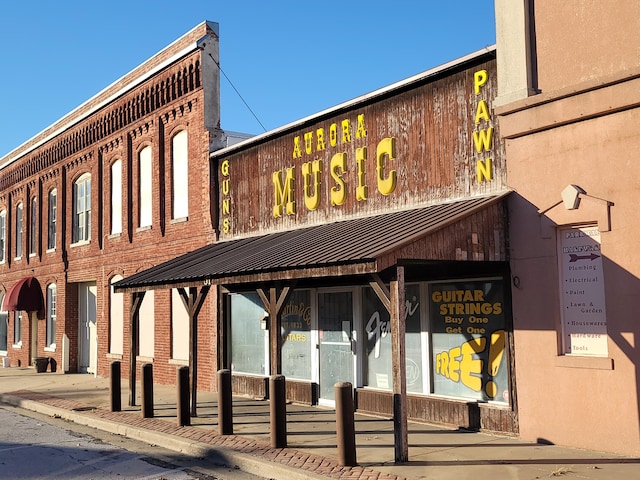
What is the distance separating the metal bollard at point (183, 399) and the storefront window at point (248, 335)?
11.2 feet

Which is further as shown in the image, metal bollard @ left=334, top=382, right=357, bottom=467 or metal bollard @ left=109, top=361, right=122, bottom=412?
metal bollard @ left=109, top=361, right=122, bottom=412

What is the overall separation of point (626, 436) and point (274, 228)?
860 centimetres

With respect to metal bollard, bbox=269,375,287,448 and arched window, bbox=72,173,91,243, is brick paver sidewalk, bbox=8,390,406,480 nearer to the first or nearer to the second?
metal bollard, bbox=269,375,287,448

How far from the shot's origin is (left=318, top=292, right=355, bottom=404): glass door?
1347cm

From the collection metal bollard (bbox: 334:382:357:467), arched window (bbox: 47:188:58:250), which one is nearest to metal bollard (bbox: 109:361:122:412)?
metal bollard (bbox: 334:382:357:467)

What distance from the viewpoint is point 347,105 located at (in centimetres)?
1357

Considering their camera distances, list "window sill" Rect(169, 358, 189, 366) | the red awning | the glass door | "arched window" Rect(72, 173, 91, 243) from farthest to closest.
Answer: the red awning → "arched window" Rect(72, 173, 91, 243) → "window sill" Rect(169, 358, 189, 366) → the glass door

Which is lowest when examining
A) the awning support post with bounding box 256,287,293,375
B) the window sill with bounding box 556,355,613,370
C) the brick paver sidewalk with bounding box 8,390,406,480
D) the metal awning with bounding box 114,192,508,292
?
the brick paver sidewalk with bounding box 8,390,406,480

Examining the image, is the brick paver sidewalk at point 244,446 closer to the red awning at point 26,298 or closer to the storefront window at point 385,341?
the storefront window at point 385,341

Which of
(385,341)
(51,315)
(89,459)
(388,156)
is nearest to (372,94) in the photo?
(388,156)

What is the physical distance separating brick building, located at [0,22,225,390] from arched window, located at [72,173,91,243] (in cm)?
6

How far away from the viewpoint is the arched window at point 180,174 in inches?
741

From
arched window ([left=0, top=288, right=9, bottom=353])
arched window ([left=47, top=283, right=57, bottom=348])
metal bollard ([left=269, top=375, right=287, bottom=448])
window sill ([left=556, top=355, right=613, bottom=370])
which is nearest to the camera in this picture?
window sill ([left=556, top=355, right=613, bottom=370])

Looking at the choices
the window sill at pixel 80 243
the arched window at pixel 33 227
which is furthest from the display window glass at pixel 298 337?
the arched window at pixel 33 227
